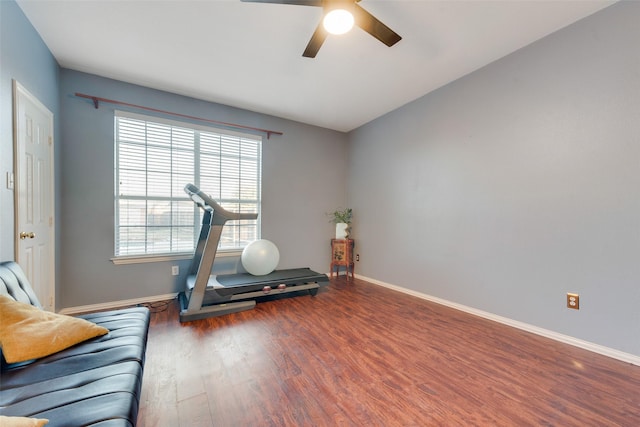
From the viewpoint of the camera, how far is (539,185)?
7.70ft

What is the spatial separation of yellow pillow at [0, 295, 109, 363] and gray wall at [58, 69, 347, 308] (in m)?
1.90

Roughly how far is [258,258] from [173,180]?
4.97 ft

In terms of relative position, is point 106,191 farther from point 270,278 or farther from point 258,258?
point 270,278

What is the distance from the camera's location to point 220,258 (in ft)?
11.7

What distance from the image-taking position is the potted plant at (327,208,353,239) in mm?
4281

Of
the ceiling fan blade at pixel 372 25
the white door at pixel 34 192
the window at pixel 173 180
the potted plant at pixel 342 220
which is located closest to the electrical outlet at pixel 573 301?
the ceiling fan blade at pixel 372 25

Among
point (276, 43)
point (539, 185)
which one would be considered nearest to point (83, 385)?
point (276, 43)

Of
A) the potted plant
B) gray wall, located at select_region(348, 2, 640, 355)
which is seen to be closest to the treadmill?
the potted plant

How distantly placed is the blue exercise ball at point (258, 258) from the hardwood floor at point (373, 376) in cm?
82

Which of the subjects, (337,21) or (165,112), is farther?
(165,112)

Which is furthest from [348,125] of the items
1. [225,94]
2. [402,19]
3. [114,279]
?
[114,279]

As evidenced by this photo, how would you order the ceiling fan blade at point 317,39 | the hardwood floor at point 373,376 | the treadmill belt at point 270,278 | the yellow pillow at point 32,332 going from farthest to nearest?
the treadmill belt at point 270,278, the ceiling fan blade at point 317,39, the hardwood floor at point 373,376, the yellow pillow at point 32,332

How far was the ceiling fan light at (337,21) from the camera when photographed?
5.41 ft

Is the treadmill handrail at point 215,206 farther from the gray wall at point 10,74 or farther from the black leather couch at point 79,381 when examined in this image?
the black leather couch at point 79,381
